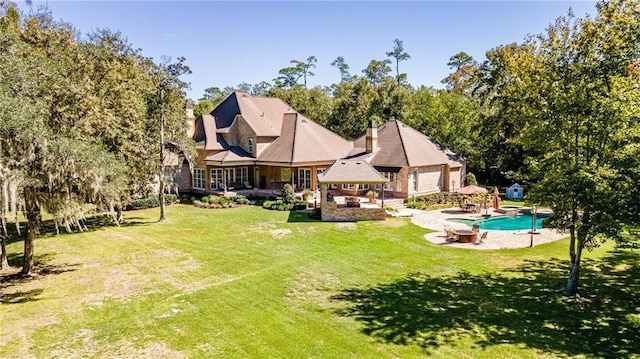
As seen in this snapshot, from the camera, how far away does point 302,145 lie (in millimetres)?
33531

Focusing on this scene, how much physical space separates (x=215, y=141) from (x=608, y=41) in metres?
28.9

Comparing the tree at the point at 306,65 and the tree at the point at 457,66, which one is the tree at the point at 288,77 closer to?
the tree at the point at 306,65

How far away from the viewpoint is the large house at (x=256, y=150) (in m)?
32.8

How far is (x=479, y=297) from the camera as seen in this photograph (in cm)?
1269

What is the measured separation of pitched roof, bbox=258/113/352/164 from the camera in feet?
107

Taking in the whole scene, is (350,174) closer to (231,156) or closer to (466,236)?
(466,236)

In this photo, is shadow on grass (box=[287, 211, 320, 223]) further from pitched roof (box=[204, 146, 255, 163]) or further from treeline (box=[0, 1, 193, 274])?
treeline (box=[0, 1, 193, 274])

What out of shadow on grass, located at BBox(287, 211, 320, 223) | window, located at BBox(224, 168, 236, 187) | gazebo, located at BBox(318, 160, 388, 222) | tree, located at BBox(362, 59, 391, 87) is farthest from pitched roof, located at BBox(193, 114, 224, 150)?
tree, located at BBox(362, 59, 391, 87)

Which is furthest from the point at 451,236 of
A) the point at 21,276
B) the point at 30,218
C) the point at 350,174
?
the point at 21,276

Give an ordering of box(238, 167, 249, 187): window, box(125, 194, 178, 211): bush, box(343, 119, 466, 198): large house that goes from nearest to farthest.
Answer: box(125, 194, 178, 211): bush, box(343, 119, 466, 198): large house, box(238, 167, 249, 187): window

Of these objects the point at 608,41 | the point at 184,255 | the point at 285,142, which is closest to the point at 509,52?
the point at 285,142

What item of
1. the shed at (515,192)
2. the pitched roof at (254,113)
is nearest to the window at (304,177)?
the pitched roof at (254,113)

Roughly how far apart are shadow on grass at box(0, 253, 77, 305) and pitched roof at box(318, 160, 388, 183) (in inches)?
576

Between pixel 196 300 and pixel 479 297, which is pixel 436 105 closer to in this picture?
pixel 479 297
